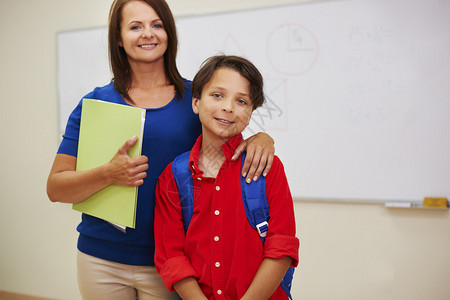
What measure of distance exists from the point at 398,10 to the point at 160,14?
4.79 ft

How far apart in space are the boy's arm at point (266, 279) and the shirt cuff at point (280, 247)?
20mm

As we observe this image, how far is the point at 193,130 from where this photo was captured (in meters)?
1.21

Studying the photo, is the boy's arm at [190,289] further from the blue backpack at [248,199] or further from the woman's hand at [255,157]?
the woman's hand at [255,157]

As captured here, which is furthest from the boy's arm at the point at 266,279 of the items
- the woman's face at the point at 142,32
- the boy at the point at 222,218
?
the woman's face at the point at 142,32

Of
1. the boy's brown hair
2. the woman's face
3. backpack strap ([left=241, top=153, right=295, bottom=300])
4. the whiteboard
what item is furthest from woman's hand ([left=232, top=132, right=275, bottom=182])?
the whiteboard

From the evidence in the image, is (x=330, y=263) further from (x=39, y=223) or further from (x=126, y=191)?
(x=39, y=223)

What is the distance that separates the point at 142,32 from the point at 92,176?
417mm

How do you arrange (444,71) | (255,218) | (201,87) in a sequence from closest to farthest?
(255,218), (201,87), (444,71)

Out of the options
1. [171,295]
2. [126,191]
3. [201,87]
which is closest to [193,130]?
[201,87]

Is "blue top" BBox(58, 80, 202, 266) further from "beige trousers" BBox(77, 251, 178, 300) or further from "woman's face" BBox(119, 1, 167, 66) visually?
"woman's face" BBox(119, 1, 167, 66)

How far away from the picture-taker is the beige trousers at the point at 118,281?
46.3 inches

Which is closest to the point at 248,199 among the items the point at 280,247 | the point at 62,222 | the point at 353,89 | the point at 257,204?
the point at 257,204

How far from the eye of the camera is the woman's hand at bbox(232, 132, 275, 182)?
1.03 m

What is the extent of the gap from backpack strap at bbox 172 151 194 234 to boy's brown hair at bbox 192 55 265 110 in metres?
0.21
